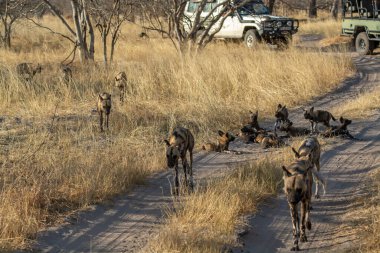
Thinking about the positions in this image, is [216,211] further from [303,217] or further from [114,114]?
[114,114]

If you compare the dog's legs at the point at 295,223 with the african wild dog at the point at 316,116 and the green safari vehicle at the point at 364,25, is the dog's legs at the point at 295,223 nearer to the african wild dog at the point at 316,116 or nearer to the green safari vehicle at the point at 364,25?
the african wild dog at the point at 316,116

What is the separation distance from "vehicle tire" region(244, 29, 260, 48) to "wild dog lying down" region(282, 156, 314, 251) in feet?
55.2

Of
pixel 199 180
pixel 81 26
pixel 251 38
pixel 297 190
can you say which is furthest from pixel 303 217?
pixel 251 38

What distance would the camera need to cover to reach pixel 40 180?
6.45 m

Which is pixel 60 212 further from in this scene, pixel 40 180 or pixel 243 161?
pixel 243 161

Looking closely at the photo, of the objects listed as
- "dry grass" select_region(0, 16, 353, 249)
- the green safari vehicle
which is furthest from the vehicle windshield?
"dry grass" select_region(0, 16, 353, 249)

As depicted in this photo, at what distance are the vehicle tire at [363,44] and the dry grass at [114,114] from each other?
200 inches

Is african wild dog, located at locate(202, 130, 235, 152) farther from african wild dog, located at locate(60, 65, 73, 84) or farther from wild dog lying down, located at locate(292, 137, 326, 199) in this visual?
african wild dog, located at locate(60, 65, 73, 84)

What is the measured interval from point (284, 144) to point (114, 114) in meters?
3.45

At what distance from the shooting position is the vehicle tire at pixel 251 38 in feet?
72.7

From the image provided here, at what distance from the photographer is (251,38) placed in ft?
74.0

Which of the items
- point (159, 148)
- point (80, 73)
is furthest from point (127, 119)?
point (80, 73)

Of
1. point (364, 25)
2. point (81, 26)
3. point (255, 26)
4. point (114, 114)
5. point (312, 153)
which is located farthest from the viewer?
point (255, 26)

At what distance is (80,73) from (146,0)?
10.8 feet
